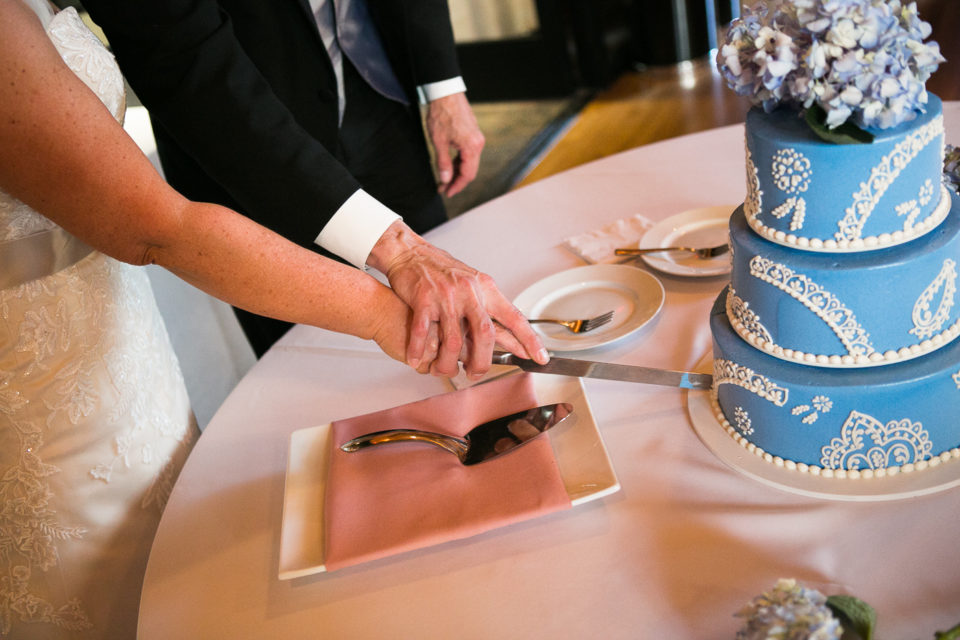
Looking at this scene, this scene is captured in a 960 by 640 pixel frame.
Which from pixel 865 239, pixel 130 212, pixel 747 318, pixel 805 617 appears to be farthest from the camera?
pixel 130 212

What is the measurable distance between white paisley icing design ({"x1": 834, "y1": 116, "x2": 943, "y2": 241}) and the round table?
31 centimetres

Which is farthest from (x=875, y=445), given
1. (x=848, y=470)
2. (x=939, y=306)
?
(x=939, y=306)

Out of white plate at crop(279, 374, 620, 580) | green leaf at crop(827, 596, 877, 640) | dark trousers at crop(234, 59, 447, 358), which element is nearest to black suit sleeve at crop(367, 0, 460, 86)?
dark trousers at crop(234, 59, 447, 358)

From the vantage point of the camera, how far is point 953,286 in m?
0.80

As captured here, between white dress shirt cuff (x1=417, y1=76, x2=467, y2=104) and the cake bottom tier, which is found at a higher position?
white dress shirt cuff (x1=417, y1=76, x2=467, y2=104)

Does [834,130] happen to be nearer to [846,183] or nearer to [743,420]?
[846,183]

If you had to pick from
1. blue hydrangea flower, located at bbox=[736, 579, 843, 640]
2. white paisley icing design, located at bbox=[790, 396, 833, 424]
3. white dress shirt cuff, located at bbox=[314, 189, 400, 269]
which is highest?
white dress shirt cuff, located at bbox=[314, 189, 400, 269]

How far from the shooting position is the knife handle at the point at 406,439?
100 centimetres

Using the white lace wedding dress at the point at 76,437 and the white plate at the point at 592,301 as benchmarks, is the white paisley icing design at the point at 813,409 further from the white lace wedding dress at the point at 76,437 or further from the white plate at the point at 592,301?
the white lace wedding dress at the point at 76,437

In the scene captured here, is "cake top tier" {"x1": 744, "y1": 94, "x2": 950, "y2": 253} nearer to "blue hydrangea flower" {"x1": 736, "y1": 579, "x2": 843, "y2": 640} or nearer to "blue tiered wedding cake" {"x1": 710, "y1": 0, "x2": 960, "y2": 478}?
"blue tiered wedding cake" {"x1": 710, "y1": 0, "x2": 960, "y2": 478}

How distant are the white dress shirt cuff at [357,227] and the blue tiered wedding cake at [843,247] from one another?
565mm

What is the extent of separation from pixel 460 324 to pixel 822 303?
477mm

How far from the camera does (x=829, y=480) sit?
2.87ft

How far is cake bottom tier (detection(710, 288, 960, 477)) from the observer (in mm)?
815
